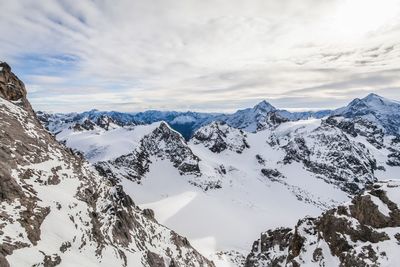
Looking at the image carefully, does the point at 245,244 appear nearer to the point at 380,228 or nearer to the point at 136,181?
the point at 136,181

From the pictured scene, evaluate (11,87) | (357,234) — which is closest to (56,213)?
(11,87)

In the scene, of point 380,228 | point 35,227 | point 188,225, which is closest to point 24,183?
point 35,227

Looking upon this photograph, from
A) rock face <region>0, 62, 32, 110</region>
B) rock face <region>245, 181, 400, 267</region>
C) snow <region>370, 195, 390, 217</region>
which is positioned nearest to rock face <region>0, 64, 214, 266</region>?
rock face <region>0, 62, 32, 110</region>

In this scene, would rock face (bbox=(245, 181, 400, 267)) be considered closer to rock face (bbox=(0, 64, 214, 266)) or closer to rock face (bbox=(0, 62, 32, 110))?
rock face (bbox=(0, 64, 214, 266))

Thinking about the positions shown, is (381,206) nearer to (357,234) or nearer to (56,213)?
(357,234)

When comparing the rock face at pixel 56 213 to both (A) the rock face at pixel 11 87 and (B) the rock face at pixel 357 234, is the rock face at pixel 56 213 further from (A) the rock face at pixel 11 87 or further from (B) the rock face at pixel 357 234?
(B) the rock face at pixel 357 234

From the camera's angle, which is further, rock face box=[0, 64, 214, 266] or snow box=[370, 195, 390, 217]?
snow box=[370, 195, 390, 217]

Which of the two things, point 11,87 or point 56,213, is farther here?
point 11,87
